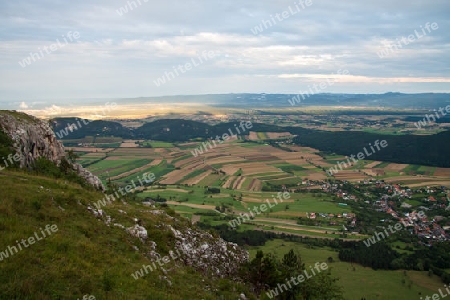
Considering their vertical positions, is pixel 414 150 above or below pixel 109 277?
below

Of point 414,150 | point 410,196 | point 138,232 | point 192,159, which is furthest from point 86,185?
point 414,150

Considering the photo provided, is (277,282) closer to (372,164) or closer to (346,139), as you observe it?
(372,164)

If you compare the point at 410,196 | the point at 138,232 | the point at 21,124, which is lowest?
the point at 410,196

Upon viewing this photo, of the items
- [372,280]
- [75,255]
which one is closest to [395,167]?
[372,280]

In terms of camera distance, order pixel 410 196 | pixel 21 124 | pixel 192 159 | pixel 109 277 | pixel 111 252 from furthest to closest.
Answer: pixel 192 159, pixel 410 196, pixel 21 124, pixel 111 252, pixel 109 277

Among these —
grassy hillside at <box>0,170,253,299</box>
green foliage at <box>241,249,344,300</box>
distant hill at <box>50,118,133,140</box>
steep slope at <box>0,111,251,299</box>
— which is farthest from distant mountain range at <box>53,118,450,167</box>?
green foliage at <box>241,249,344,300</box>

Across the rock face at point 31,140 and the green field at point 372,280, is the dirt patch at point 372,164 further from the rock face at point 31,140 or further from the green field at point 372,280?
the rock face at point 31,140

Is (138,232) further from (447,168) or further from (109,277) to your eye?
(447,168)

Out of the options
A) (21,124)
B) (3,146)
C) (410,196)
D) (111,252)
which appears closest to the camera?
(111,252)

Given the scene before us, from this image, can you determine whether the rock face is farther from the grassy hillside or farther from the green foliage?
the green foliage
